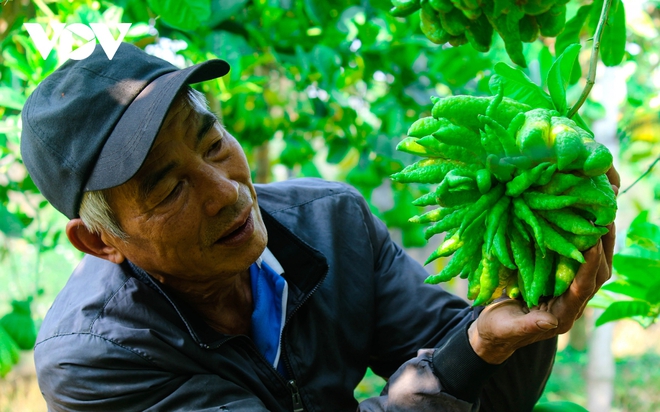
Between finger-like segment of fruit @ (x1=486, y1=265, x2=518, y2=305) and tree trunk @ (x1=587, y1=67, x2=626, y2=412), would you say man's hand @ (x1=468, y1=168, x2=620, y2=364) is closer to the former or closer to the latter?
finger-like segment of fruit @ (x1=486, y1=265, x2=518, y2=305)

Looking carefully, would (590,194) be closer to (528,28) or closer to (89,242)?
(528,28)

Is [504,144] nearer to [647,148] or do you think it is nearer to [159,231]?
[159,231]

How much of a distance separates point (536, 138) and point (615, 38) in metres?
0.68

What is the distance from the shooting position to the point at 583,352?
637 centimetres

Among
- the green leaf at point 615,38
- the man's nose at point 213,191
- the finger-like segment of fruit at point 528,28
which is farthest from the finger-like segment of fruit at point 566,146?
the man's nose at point 213,191

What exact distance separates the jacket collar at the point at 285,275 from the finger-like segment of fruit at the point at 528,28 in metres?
0.91

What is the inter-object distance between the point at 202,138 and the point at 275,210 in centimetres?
56

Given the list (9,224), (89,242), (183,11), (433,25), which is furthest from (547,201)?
(9,224)

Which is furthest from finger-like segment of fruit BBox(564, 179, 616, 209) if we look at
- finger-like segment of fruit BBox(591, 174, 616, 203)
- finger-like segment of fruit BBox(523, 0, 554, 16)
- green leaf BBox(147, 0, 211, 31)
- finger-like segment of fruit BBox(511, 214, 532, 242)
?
green leaf BBox(147, 0, 211, 31)

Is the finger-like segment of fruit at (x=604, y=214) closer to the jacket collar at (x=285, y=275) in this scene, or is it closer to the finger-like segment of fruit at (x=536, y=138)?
the finger-like segment of fruit at (x=536, y=138)

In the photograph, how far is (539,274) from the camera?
121 centimetres

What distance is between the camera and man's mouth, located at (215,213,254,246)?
1.71 meters

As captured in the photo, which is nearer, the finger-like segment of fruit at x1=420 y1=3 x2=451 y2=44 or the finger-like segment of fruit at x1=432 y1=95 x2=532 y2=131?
the finger-like segment of fruit at x1=432 y1=95 x2=532 y2=131

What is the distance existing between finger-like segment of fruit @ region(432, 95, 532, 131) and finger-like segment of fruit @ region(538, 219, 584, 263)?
214mm
